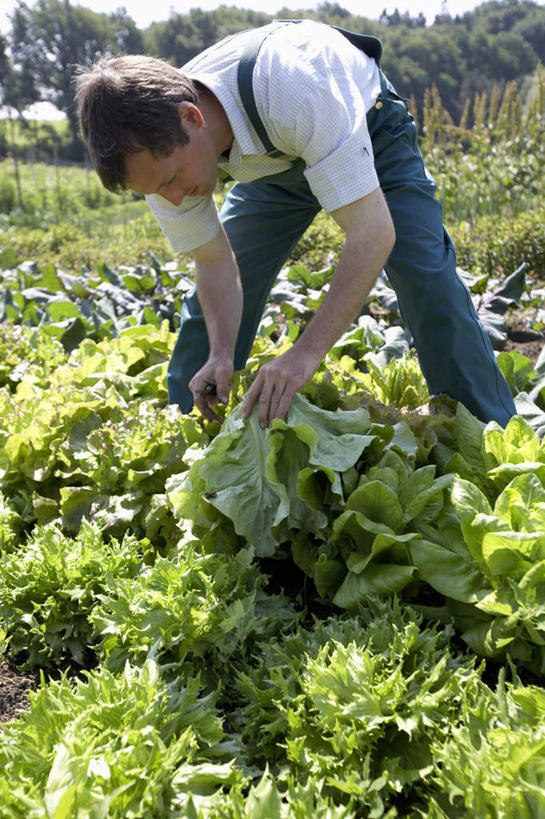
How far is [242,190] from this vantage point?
3324mm

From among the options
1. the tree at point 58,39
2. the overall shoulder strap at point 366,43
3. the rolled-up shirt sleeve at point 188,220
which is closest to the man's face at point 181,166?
the rolled-up shirt sleeve at point 188,220

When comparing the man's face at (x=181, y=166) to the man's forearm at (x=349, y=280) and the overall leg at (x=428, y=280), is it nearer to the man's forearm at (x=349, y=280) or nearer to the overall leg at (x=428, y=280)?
the man's forearm at (x=349, y=280)

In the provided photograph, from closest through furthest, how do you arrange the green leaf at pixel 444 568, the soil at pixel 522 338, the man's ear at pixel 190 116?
the green leaf at pixel 444 568 → the man's ear at pixel 190 116 → the soil at pixel 522 338

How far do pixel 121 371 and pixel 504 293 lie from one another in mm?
2349

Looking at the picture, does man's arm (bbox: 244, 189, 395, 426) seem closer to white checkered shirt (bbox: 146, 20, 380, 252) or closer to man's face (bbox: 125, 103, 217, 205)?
white checkered shirt (bbox: 146, 20, 380, 252)

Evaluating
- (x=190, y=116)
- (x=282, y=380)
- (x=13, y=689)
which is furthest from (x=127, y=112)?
(x=13, y=689)

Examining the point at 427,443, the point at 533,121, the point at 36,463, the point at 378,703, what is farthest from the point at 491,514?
the point at 533,121

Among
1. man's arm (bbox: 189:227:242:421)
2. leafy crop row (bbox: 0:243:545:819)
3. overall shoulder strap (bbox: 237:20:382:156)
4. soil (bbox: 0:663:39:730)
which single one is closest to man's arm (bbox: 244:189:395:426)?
leafy crop row (bbox: 0:243:545:819)

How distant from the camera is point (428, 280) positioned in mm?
2785

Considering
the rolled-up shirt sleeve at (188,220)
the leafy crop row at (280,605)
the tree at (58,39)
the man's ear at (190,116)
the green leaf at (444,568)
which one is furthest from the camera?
the tree at (58,39)

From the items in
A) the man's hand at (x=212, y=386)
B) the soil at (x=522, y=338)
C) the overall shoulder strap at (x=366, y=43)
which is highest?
the overall shoulder strap at (x=366, y=43)

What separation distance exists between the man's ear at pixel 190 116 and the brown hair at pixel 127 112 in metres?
0.02

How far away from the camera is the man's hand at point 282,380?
2.17m

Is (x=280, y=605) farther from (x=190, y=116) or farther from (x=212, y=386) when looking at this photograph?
(x=190, y=116)
